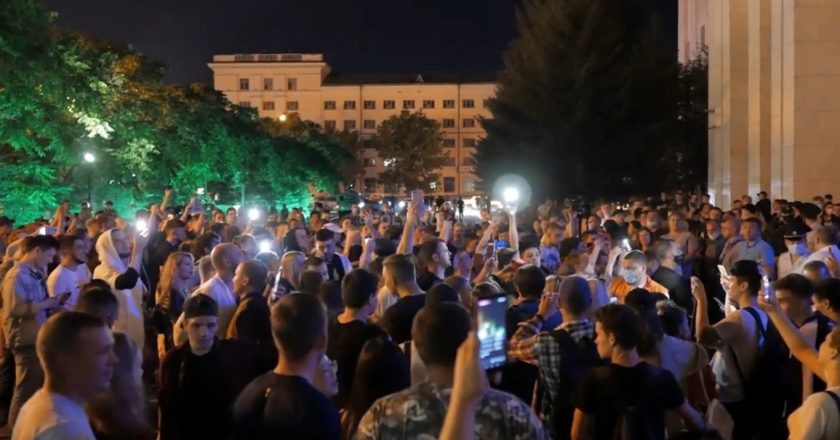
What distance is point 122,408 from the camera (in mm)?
3961

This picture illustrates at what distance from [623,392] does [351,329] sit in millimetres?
1779

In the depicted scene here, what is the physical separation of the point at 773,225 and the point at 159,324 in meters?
10.3

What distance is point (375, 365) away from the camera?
5.13 metres

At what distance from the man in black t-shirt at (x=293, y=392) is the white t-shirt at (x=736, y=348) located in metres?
3.08

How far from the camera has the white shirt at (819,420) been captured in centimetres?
418

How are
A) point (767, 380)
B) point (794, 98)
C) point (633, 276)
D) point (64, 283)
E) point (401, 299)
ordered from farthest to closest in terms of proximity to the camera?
point (794, 98), point (64, 283), point (633, 276), point (401, 299), point (767, 380)

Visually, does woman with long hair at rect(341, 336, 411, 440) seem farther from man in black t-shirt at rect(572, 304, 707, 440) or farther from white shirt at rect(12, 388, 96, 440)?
white shirt at rect(12, 388, 96, 440)

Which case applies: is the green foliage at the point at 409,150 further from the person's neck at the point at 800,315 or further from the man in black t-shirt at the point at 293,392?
the man in black t-shirt at the point at 293,392

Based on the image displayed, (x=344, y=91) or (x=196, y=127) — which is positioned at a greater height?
(x=344, y=91)

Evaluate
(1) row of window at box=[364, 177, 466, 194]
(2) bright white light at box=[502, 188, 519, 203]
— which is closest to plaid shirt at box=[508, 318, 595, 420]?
(2) bright white light at box=[502, 188, 519, 203]

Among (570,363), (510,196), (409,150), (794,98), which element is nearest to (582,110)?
(794,98)

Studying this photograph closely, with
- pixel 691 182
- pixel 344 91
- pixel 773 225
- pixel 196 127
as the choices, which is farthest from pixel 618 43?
pixel 344 91

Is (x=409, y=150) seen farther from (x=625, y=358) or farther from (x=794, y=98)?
(x=625, y=358)

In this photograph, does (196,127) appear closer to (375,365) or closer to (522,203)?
(522,203)
